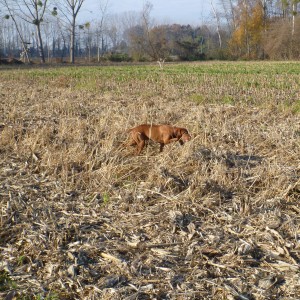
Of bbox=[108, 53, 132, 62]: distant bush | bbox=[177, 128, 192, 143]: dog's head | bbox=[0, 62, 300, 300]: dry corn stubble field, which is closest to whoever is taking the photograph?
bbox=[0, 62, 300, 300]: dry corn stubble field

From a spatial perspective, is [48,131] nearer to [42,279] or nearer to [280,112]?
[42,279]

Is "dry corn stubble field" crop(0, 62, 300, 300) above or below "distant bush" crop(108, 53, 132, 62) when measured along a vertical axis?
below

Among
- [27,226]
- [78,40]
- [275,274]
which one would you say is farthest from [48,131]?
[78,40]

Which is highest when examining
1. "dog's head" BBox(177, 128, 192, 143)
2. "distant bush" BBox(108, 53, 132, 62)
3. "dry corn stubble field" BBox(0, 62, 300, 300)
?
"distant bush" BBox(108, 53, 132, 62)

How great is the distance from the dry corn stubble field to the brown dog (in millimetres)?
127

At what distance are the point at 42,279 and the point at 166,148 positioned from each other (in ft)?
9.61

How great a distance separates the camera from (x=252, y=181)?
4320 mm

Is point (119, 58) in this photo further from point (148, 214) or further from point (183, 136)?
point (148, 214)

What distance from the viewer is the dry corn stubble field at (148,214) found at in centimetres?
275

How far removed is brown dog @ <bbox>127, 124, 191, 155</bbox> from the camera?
5215 millimetres

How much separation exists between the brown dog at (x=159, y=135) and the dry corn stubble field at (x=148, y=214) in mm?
127

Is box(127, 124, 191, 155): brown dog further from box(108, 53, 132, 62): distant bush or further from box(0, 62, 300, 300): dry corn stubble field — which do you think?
box(108, 53, 132, 62): distant bush

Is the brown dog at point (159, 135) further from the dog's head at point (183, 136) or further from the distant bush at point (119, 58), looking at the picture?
the distant bush at point (119, 58)

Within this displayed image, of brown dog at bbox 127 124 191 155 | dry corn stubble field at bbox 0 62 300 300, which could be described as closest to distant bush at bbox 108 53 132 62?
dry corn stubble field at bbox 0 62 300 300
